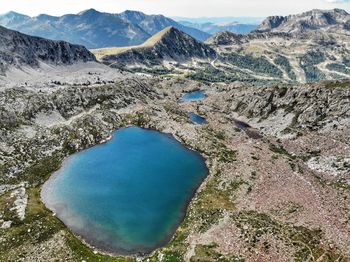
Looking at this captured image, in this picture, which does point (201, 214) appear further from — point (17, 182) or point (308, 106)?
point (308, 106)

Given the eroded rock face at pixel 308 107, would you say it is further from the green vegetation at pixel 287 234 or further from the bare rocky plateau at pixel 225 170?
the green vegetation at pixel 287 234

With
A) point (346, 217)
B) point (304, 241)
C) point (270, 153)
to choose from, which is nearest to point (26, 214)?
point (304, 241)

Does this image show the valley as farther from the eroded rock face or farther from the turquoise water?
the turquoise water

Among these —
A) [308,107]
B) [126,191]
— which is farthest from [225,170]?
[308,107]

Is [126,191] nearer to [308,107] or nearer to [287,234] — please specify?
[287,234]

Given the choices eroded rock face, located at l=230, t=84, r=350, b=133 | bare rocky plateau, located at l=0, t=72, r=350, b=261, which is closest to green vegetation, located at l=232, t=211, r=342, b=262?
bare rocky plateau, located at l=0, t=72, r=350, b=261

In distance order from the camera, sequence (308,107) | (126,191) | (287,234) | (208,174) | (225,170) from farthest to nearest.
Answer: (308,107), (225,170), (208,174), (126,191), (287,234)

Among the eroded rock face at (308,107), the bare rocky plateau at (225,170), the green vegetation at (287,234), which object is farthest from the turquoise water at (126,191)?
the eroded rock face at (308,107)
